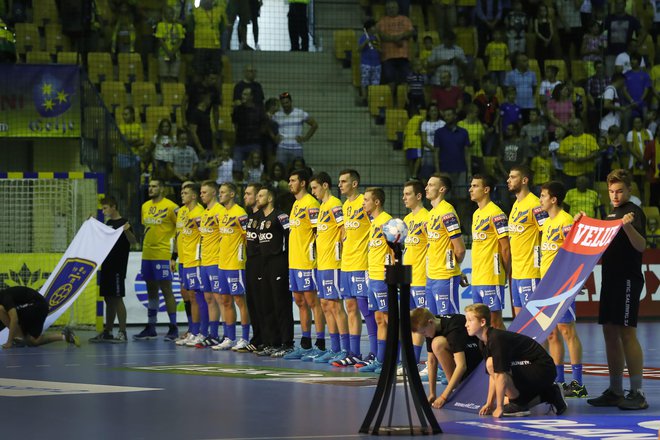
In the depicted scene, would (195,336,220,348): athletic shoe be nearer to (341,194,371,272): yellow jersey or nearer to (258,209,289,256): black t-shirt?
(258,209,289,256): black t-shirt

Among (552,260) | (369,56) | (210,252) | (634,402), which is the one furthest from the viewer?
(369,56)

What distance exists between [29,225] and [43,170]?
128 centimetres

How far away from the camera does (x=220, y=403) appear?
33.3 feet

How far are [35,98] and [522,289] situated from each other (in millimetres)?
9664

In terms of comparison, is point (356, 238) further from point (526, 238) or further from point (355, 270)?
point (526, 238)

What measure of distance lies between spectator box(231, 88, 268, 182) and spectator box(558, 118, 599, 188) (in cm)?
550

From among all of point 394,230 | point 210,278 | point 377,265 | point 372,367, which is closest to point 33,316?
point 210,278

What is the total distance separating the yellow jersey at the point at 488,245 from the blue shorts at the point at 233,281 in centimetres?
443

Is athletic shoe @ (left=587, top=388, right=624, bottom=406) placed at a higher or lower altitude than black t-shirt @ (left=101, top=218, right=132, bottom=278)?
lower

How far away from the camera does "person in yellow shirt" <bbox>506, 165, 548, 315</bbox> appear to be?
11641 mm

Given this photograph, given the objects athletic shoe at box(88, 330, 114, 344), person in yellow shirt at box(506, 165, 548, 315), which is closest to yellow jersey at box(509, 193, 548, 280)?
person in yellow shirt at box(506, 165, 548, 315)

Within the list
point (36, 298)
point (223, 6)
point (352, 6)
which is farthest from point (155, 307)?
point (352, 6)

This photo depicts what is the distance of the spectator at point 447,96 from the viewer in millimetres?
22406

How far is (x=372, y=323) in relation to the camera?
13.7 m
